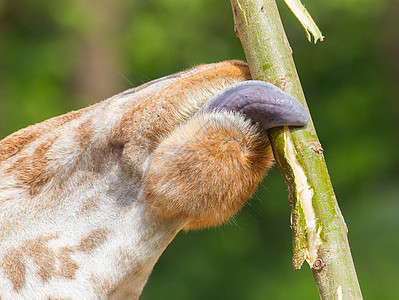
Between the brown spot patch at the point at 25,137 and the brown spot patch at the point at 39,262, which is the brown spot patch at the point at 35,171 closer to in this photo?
the brown spot patch at the point at 25,137

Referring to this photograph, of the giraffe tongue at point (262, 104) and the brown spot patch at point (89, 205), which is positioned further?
the brown spot patch at point (89, 205)

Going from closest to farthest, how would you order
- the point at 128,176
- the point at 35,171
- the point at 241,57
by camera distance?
the point at 128,176 < the point at 35,171 < the point at 241,57

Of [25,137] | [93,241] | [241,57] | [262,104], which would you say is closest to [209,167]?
[262,104]

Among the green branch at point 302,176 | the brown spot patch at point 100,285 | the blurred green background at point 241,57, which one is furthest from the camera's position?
the blurred green background at point 241,57

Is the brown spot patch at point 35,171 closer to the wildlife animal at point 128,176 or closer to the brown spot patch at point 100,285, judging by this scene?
the wildlife animal at point 128,176

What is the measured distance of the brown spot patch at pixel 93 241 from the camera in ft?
7.93

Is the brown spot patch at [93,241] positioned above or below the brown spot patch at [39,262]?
above

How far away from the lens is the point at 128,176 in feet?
7.84

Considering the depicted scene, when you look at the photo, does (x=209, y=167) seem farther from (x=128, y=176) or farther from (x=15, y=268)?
(x=15, y=268)

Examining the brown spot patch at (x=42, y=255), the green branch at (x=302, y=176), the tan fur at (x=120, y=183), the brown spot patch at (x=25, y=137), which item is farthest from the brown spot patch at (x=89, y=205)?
the green branch at (x=302, y=176)

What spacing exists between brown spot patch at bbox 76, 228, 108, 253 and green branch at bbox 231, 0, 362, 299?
80 cm

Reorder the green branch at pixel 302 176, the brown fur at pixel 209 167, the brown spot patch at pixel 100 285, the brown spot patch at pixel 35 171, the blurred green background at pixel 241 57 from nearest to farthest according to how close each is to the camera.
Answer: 1. the green branch at pixel 302 176
2. the brown fur at pixel 209 167
3. the brown spot patch at pixel 100 285
4. the brown spot patch at pixel 35 171
5. the blurred green background at pixel 241 57

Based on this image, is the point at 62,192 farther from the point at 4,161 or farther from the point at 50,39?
the point at 50,39

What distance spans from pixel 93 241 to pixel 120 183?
0.25m
